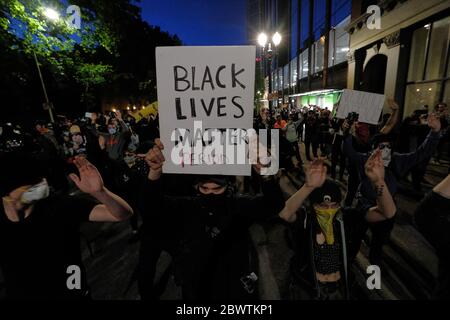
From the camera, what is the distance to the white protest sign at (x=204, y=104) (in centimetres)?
163

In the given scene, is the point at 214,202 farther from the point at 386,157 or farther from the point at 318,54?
the point at 318,54

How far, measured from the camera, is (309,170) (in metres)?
1.69

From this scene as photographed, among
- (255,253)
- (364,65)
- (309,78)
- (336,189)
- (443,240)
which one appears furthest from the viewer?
(309,78)

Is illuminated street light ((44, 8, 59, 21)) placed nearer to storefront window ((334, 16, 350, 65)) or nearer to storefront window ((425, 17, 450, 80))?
storefront window ((425, 17, 450, 80))

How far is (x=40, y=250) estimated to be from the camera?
154 centimetres

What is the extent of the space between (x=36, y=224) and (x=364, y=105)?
430 centimetres

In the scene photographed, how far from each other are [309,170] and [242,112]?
650 mm

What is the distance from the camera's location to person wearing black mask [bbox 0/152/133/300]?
4.97ft

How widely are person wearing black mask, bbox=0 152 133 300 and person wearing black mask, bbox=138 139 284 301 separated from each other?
0.37 m

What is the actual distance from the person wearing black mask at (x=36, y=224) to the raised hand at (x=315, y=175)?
4.47 ft

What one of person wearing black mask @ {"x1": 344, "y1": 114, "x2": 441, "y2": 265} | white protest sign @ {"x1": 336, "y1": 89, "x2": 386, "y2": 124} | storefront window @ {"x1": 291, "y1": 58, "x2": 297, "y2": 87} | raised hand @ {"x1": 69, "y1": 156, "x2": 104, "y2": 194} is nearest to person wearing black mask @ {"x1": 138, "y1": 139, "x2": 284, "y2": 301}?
raised hand @ {"x1": 69, "y1": 156, "x2": 104, "y2": 194}

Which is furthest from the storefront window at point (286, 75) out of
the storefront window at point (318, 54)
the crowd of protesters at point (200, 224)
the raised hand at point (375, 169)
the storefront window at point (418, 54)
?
the raised hand at point (375, 169)
